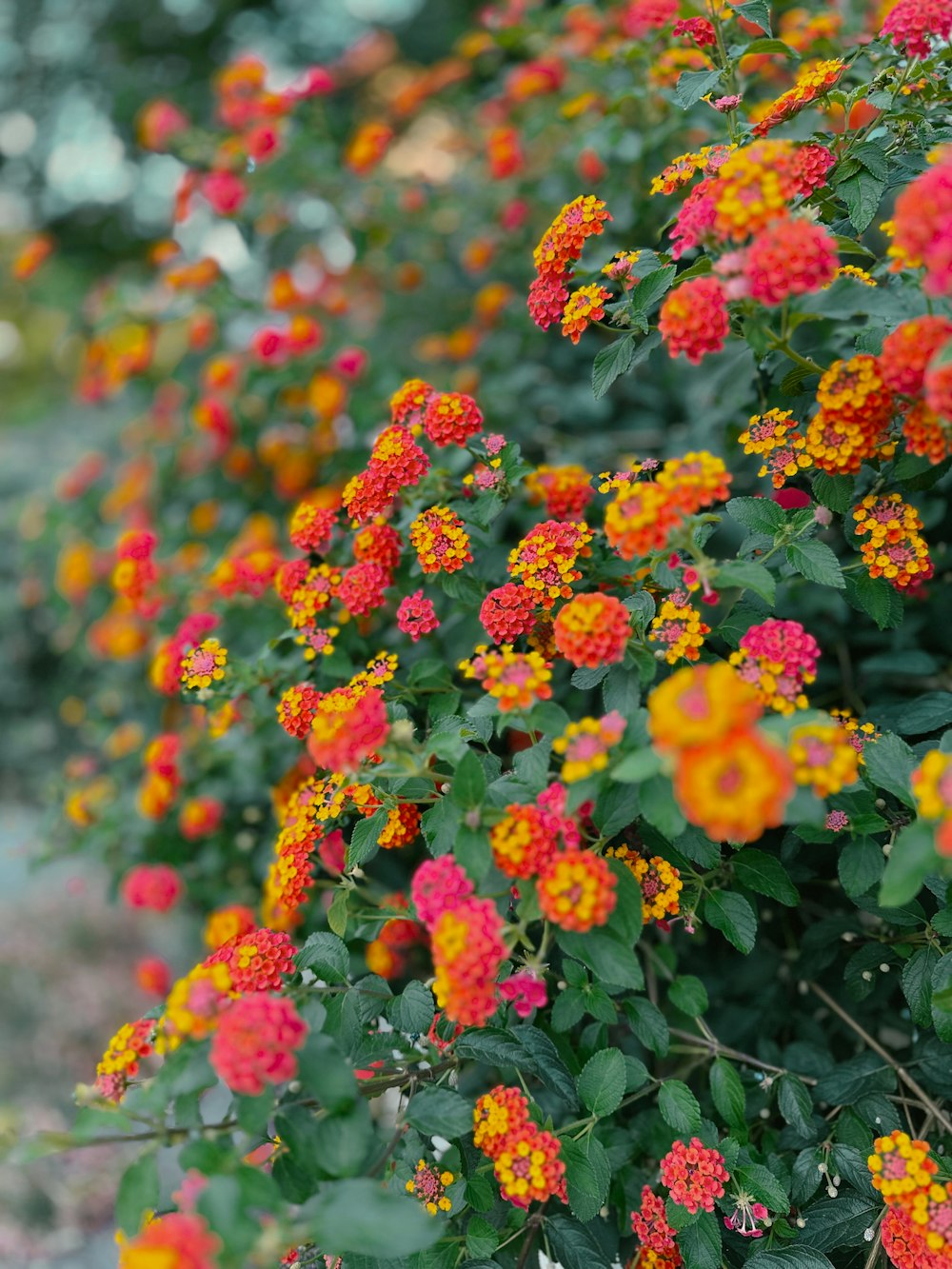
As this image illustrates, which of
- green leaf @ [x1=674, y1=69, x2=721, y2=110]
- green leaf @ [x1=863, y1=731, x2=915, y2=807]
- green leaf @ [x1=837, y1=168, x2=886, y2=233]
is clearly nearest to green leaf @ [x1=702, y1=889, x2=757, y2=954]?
green leaf @ [x1=863, y1=731, x2=915, y2=807]

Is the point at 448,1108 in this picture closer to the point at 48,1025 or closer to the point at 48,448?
the point at 48,1025

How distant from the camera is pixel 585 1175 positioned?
103 cm

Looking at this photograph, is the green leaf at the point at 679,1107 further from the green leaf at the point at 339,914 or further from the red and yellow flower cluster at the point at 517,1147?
the green leaf at the point at 339,914

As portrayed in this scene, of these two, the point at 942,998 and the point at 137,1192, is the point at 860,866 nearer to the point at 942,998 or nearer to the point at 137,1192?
the point at 942,998

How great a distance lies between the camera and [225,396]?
279 cm

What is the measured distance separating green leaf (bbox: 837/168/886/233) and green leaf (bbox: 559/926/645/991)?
94 cm

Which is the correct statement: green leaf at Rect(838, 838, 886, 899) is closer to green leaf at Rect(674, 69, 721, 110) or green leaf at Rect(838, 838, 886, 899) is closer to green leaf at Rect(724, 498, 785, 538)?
green leaf at Rect(724, 498, 785, 538)

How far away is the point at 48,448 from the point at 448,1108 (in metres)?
4.84

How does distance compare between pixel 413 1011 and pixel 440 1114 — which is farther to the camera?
pixel 413 1011

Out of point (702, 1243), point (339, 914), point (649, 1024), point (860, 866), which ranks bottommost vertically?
point (702, 1243)

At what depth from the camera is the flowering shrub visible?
86cm

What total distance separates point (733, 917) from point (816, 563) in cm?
47

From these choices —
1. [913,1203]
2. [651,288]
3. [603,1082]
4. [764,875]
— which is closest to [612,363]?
[651,288]

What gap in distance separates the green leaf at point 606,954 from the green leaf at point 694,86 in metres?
1.15
